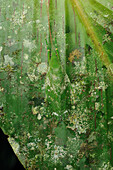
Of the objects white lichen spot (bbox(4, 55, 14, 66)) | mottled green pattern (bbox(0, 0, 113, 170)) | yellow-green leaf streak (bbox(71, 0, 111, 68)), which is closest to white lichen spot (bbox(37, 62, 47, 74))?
mottled green pattern (bbox(0, 0, 113, 170))

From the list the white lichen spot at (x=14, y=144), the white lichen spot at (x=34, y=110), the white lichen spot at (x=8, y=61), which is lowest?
the white lichen spot at (x=14, y=144)

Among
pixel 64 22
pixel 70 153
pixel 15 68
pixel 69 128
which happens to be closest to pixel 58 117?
pixel 69 128

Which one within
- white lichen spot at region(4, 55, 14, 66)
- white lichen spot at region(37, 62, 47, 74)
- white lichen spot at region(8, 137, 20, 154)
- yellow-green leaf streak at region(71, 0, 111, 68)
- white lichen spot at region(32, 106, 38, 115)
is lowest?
white lichen spot at region(8, 137, 20, 154)

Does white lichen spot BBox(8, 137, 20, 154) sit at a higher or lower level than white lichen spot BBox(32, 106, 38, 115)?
lower

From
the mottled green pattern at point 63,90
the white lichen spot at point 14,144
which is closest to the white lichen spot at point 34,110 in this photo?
the mottled green pattern at point 63,90

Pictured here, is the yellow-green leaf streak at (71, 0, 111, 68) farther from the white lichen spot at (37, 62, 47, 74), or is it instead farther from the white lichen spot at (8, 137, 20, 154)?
the white lichen spot at (8, 137, 20, 154)

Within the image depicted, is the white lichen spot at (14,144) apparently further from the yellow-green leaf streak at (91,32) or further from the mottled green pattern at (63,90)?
the yellow-green leaf streak at (91,32)

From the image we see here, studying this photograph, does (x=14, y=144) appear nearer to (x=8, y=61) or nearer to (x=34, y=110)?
(x=34, y=110)

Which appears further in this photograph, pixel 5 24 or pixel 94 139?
pixel 5 24

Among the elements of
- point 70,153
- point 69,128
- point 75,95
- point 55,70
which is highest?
→ point 55,70

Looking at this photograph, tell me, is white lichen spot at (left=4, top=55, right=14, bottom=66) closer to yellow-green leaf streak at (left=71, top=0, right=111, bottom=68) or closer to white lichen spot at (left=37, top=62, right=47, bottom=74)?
white lichen spot at (left=37, top=62, right=47, bottom=74)

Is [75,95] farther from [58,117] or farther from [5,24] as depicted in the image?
[5,24]
